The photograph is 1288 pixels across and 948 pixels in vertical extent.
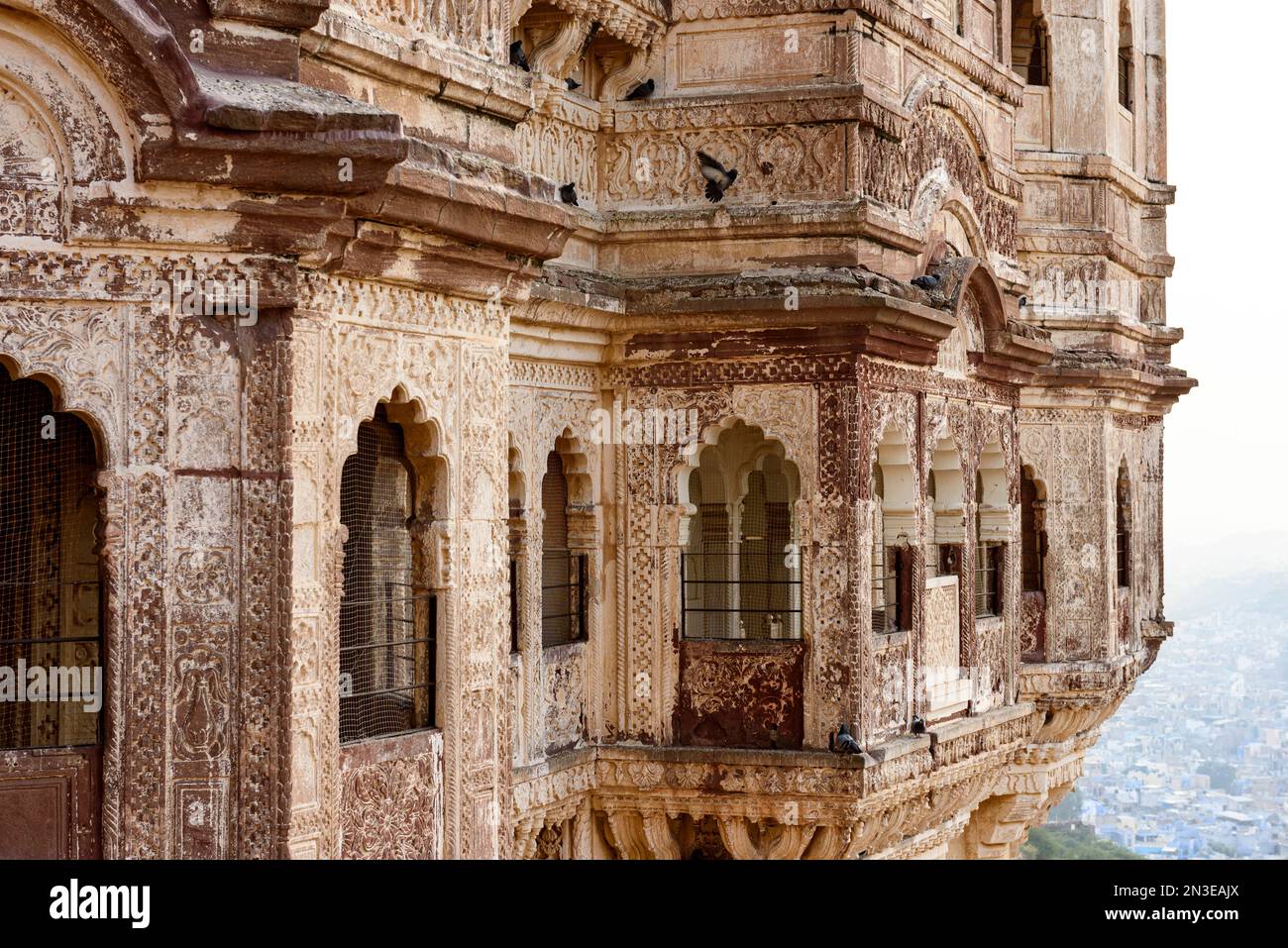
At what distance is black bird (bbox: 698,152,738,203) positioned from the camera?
12.2 m

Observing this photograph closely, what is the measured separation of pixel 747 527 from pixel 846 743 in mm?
3246

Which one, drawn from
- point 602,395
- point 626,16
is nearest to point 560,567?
point 602,395

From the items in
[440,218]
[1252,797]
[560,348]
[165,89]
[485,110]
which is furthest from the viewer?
[1252,797]

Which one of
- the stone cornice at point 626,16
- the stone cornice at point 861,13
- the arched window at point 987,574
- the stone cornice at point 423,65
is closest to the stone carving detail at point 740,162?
the stone cornice at point 626,16

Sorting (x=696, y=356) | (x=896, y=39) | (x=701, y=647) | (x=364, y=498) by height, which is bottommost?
(x=701, y=647)

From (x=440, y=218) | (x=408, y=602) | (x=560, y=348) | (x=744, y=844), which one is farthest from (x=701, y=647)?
(x=440, y=218)

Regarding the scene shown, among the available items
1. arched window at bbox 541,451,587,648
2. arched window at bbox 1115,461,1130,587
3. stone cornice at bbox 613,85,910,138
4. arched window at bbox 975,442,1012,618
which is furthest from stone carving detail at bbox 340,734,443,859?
arched window at bbox 1115,461,1130,587

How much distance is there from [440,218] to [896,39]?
6.00m

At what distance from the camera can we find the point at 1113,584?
18.8m

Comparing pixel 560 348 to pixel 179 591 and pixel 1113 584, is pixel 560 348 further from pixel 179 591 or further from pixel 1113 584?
pixel 1113 584

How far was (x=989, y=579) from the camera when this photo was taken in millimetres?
16141

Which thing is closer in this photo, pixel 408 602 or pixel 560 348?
pixel 408 602

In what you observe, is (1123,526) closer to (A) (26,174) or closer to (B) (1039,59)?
(B) (1039,59)

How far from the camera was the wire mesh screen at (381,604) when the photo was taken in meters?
8.14
